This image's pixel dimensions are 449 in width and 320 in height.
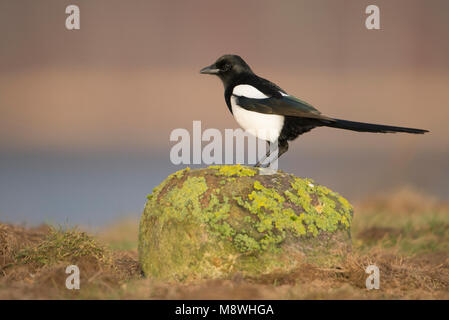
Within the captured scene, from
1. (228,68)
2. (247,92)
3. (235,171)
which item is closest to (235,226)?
(235,171)

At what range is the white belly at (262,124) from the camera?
507 cm

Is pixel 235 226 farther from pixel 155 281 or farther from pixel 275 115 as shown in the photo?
pixel 275 115

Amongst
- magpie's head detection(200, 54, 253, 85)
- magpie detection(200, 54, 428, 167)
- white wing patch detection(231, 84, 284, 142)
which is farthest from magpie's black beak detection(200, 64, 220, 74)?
white wing patch detection(231, 84, 284, 142)

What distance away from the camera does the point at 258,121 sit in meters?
5.10

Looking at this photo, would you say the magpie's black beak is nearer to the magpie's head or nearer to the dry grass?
the magpie's head

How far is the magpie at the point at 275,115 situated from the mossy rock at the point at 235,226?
1.78 feet

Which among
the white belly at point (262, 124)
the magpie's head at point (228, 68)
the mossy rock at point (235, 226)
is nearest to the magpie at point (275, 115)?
the white belly at point (262, 124)

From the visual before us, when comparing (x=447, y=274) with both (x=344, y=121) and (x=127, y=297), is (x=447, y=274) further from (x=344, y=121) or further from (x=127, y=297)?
(x=127, y=297)

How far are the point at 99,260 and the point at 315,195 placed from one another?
2019 millimetres

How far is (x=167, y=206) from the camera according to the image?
4.52 m

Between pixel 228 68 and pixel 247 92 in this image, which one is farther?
pixel 228 68

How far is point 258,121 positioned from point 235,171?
0.68 m

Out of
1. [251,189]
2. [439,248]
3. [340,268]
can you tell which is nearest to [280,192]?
[251,189]

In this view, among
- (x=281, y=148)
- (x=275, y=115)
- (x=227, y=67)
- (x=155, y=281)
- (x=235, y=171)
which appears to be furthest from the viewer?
(x=227, y=67)
